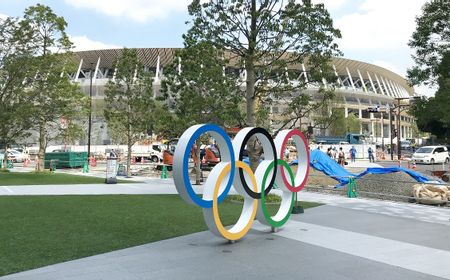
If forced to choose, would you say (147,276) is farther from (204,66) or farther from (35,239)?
(204,66)

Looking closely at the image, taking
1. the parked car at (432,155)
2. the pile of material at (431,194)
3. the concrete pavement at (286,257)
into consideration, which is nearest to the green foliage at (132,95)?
the pile of material at (431,194)

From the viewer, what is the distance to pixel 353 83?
11731 centimetres

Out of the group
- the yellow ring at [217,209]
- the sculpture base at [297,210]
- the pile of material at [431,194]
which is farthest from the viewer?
the pile of material at [431,194]

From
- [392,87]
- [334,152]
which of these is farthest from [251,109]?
[392,87]

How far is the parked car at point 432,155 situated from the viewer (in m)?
41.7

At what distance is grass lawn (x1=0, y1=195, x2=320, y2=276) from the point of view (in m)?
7.04

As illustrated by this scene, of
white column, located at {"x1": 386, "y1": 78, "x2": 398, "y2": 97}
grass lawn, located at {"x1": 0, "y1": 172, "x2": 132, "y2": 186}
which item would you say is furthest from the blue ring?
white column, located at {"x1": 386, "y1": 78, "x2": 398, "y2": 97}

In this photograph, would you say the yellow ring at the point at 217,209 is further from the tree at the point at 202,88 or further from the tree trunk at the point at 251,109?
the tree at the point at 202,88

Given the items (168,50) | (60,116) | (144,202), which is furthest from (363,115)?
(144,202)

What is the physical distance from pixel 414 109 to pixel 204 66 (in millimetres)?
8109

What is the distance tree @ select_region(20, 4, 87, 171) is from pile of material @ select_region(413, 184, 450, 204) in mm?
17676

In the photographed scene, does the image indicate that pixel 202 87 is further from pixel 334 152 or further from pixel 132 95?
pixel 334 152

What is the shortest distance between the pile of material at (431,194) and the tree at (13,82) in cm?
1747

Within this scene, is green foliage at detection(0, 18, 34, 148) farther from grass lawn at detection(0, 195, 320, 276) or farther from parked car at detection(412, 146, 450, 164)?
parked car at detection(412, 146, 450, 164)
